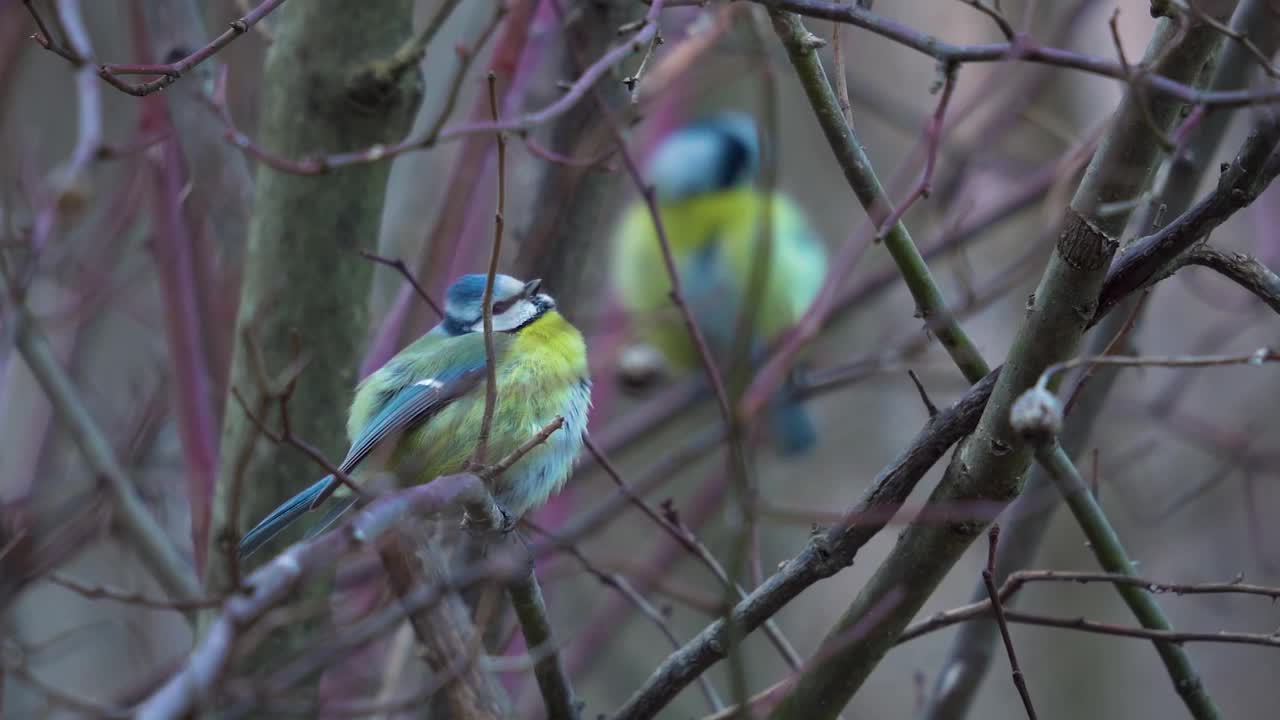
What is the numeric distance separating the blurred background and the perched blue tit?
0.40 feet

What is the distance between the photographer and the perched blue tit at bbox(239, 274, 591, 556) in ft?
6.33

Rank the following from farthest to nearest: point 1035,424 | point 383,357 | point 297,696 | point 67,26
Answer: point 383,357 → point 297,696 → point 67,26 → point 1035,424

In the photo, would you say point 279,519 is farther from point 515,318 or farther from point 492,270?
point 492,270

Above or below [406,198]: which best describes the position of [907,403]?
below

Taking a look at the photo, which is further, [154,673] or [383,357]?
[383,357]

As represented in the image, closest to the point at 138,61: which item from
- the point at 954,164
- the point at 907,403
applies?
the point at 954,164

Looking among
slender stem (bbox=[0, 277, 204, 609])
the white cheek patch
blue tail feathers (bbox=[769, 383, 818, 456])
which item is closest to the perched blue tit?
the white cheek patch

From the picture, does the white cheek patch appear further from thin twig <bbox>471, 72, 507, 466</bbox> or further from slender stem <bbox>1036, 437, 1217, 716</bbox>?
slender stem <bbox>1036, 437, 1217, 716</bbox>

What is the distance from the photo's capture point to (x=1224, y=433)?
12.3ft

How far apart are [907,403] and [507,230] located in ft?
10.8

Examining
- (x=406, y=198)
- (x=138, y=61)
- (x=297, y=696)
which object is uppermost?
(x=138, y=61)

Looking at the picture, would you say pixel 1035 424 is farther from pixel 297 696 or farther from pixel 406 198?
pixel 406 198

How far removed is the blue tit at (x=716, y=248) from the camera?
4.26 metres

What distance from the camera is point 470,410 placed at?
77.2 inches
